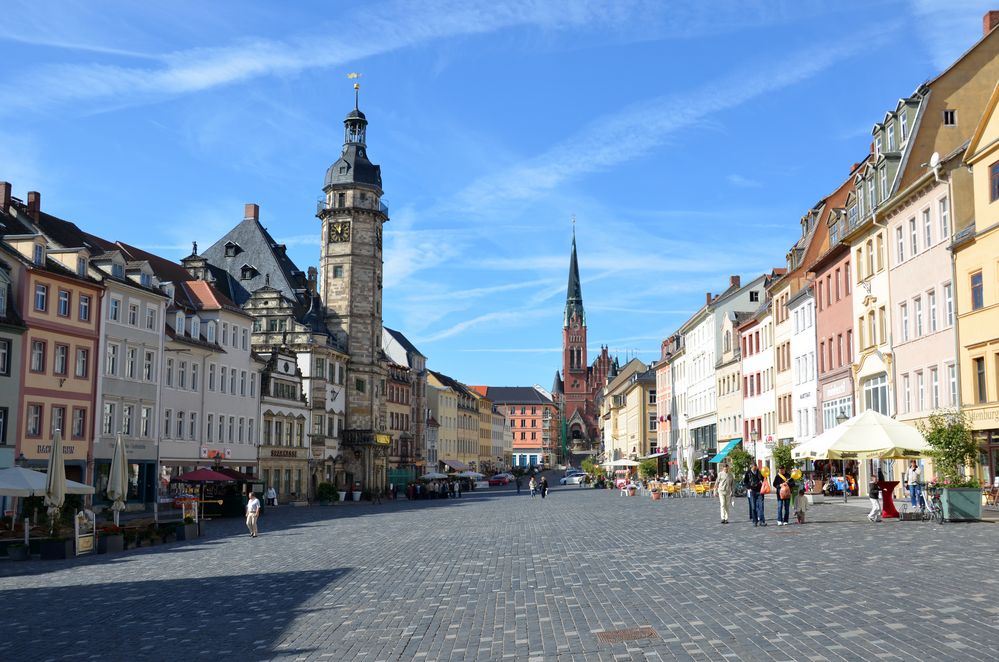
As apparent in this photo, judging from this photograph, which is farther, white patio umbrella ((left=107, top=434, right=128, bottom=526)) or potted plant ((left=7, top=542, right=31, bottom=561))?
white patio umbrella ((left=107, top=434, right=128, bottom=526))

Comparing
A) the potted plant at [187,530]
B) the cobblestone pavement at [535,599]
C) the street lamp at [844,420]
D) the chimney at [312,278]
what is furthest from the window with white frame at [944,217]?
the chimney at [312,278]

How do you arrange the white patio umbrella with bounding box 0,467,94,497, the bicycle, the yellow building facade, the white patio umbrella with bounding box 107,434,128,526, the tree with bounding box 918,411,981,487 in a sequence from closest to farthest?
the white patio umbrella with bounding box 0,467,94,497 < the bicycle < the tree with bounding box 918,411,981,487 < the white patio umbrella with bounding box 107,434,128,526 < the yellow building facade

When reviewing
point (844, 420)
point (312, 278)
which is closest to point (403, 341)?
point (312, 278)

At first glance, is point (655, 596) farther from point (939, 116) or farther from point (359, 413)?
point (359, 413)

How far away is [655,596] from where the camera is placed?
1442 centimetres

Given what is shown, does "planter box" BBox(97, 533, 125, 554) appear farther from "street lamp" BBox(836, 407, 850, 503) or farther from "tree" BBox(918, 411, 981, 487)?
"street lamp" BBox(836, 407, 850, 503)

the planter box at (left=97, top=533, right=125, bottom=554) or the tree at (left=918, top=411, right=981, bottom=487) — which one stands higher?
the tree at (left=918, top=411, right=981, bottom=487)

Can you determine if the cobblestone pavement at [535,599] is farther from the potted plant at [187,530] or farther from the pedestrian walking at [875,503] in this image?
the potted plant at [187,530]

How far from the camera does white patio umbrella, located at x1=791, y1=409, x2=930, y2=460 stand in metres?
28.6

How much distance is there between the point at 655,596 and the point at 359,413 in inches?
2677

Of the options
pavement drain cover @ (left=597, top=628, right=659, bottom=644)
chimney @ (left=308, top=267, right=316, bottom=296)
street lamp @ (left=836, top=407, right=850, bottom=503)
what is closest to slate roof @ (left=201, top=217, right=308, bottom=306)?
chimney @ (left=308, top=267, right=316, bottom=296)

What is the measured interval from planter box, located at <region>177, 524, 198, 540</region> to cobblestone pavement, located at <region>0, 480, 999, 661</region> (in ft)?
15.2

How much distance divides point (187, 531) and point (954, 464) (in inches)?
884

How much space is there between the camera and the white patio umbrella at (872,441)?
2859cm
